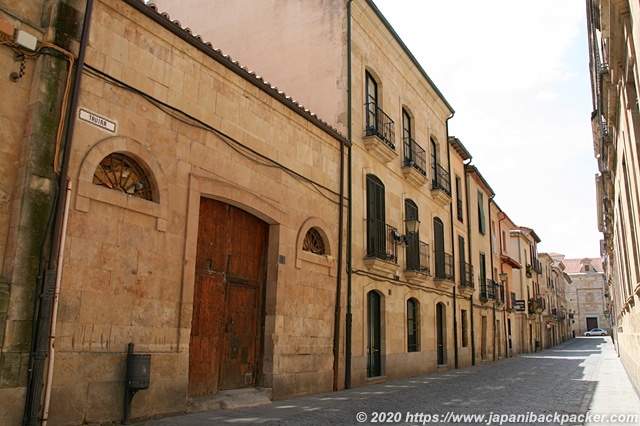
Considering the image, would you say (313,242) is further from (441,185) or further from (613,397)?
(441,185)

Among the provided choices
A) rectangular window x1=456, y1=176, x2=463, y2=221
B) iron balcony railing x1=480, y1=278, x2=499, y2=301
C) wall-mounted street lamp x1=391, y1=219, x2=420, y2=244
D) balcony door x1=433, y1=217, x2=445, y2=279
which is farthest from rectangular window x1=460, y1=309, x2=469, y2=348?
wall-mounted street lamp x1=391, y1=219, x2=420, y2=244

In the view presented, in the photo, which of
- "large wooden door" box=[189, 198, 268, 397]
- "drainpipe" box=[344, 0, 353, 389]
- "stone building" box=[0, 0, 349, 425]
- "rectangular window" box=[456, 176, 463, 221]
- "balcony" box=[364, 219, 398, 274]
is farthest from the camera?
"rectangular window" box=[456, 176, 463, 221]

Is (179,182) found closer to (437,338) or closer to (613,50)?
(613,50)

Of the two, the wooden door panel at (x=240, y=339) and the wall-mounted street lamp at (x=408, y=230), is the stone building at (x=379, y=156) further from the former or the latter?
the wooden door panel at (x=240, y=339)

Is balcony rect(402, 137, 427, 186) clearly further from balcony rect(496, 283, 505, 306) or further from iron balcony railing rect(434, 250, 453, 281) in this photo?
balcony rect(496, 283, 505, 306)

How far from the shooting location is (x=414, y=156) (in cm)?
1648

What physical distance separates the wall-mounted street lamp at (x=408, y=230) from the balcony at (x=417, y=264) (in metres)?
0.41

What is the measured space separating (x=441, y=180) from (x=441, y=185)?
0.94ft

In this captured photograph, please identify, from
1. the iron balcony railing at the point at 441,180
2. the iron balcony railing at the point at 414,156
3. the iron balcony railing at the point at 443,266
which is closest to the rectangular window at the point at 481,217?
the iron balcony railing at the point at 441,180

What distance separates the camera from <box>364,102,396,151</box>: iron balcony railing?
1309 centimetres

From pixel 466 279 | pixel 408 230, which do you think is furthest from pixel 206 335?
pixel 466 279

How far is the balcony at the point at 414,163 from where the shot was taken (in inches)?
602

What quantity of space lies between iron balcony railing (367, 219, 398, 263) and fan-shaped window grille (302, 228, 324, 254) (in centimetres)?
176

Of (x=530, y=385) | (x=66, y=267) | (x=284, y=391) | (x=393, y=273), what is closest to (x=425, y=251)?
(x=393, y=273)
